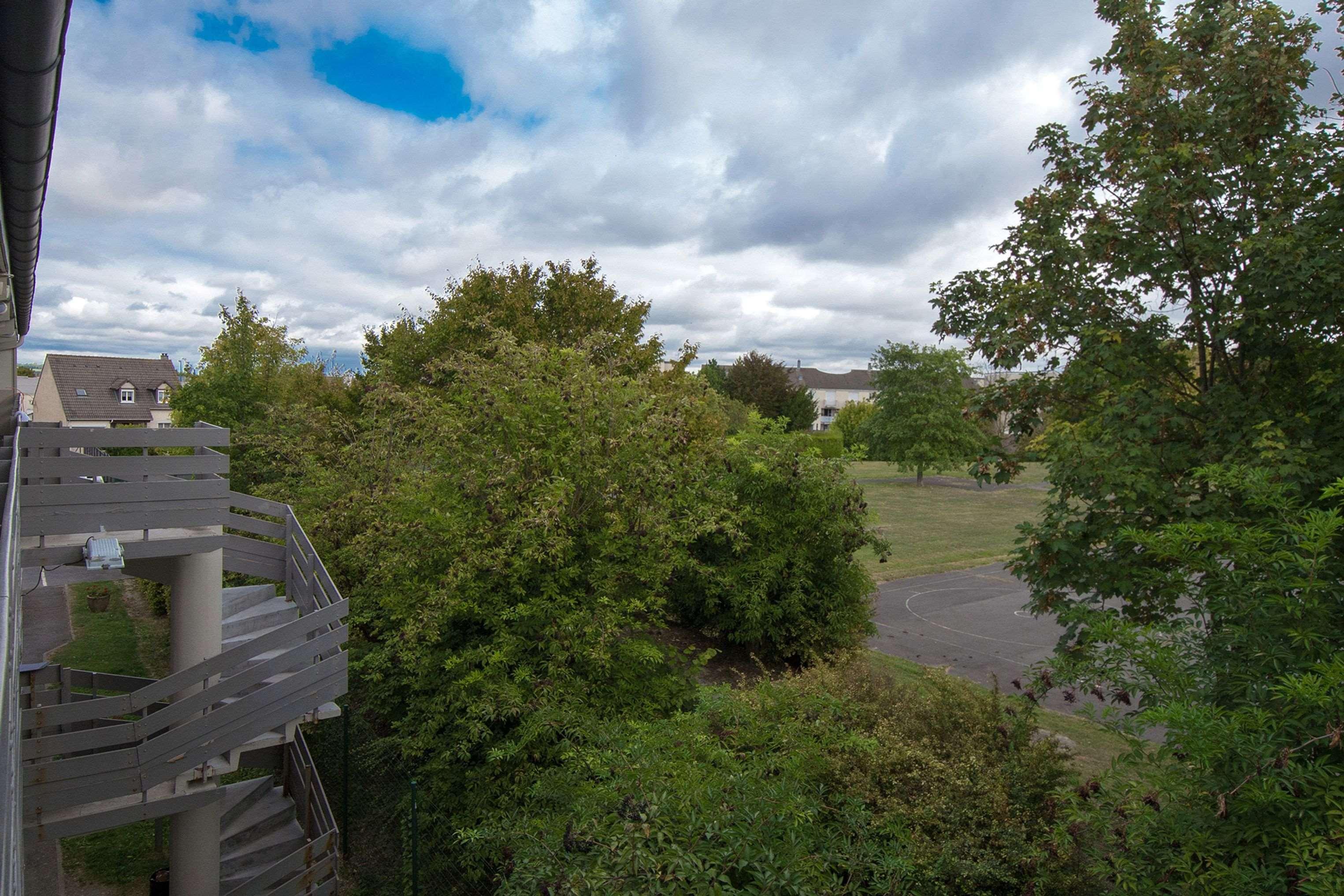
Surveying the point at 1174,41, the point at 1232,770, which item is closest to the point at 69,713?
the point at 1232,770

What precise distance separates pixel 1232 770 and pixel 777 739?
2.96m

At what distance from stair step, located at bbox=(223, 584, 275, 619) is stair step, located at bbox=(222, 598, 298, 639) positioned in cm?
18

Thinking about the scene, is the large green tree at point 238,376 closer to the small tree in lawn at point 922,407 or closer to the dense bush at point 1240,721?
the dense bush at point 1240,721

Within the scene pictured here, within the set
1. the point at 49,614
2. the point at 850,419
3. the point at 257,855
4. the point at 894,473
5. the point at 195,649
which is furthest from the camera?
the point at 850,419

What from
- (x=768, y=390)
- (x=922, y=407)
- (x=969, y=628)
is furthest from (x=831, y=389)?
(x=969, y=628)

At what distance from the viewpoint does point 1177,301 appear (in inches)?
345

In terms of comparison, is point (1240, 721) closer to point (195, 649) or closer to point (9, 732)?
point (9, 732)

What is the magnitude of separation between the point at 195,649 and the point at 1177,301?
11055 millimetres

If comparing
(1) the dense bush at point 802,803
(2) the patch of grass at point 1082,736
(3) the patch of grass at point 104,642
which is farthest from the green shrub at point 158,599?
(2) the patch of grass at point 1082,736

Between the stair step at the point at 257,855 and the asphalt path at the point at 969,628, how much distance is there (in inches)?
421

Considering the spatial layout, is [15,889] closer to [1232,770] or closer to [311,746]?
[1232,770]

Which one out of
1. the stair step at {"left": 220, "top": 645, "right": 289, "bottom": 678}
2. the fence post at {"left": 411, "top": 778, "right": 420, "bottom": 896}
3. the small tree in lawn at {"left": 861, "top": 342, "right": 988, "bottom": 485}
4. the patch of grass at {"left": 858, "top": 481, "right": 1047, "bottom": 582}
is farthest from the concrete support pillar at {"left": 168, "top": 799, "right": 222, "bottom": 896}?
the small tree in lawn at {"left": 861, "top": 342, "right": 988, "bottom": 485}

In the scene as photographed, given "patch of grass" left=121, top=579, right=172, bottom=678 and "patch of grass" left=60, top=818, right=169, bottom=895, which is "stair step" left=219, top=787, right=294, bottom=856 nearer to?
"patch of grass" left=60, top=818, right=169, bottom=895

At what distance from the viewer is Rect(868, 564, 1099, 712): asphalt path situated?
1617 cm
